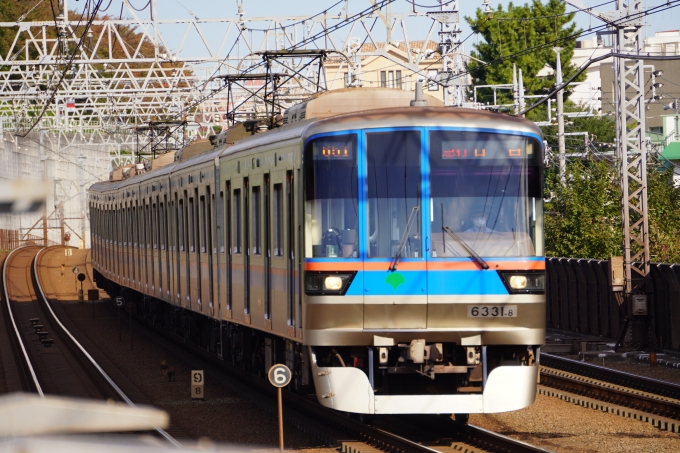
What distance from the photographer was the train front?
9.04 metres

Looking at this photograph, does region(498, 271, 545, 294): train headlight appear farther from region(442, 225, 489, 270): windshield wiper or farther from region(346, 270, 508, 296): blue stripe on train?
region(442, 225, 489, 270): windshield wiper

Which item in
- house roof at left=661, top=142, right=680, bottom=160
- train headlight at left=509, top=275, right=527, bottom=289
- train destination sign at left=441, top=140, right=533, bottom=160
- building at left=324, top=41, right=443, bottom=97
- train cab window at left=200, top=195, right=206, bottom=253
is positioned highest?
building at left=324, top=41, right=443, bottom=97

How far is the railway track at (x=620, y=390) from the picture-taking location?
1109cm

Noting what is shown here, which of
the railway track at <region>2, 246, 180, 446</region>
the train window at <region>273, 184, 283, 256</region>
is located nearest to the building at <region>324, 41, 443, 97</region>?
the railway track at <region>2, 246, 180, 446</region>

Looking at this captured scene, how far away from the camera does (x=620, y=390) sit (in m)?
12.3

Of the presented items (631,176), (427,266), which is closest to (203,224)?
(427,266)

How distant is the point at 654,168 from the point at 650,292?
278 inches

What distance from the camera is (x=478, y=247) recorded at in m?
9.13

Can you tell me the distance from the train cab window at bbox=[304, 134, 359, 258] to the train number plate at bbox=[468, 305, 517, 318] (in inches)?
41.8

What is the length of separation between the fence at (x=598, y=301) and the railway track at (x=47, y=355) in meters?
8.16

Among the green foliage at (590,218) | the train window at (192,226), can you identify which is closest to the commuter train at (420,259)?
the train window at (192,226)

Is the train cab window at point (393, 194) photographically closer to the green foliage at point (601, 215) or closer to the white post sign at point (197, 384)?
the white post sign at point (197, 384)

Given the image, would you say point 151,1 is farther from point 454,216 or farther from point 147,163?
point 454,216

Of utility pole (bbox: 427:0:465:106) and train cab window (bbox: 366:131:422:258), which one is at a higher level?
utility pole (bbox: 427:0:465:106)
